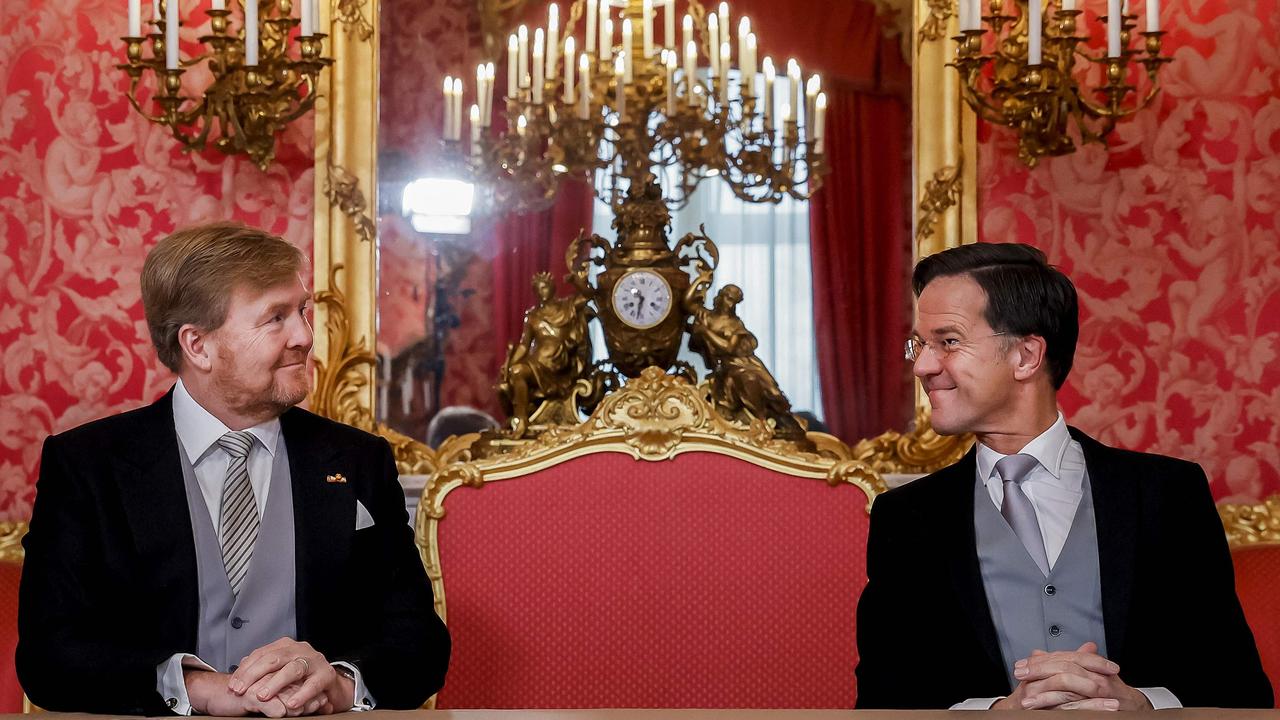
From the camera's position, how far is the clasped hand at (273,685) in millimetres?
1773

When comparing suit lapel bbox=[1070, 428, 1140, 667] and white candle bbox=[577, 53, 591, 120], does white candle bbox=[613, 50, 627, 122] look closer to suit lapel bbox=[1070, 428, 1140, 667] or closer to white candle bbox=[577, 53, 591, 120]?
white candle bbox=[577, 53, 591, 120]

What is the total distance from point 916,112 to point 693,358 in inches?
32.1

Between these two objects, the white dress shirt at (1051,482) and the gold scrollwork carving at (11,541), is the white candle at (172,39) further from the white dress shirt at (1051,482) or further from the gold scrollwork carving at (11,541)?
the white dress shirt at (1051,482)

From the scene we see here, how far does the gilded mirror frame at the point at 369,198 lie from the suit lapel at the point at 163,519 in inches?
48.4

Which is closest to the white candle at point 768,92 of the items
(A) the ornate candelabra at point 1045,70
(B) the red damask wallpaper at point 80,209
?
(A) the ornate candelabra at point 1045,70

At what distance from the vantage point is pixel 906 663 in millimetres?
2059

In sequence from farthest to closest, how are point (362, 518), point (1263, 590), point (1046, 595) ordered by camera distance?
point (1263, 590), point (362, 518), point (1046, 595)

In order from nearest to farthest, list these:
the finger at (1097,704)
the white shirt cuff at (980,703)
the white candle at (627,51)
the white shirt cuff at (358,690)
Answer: the finger at (1097,704)
the white shirt cuff at (980,703)
the white shirt cuff at (358,690)
the white candle at (627,51)

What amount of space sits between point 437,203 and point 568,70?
461mm

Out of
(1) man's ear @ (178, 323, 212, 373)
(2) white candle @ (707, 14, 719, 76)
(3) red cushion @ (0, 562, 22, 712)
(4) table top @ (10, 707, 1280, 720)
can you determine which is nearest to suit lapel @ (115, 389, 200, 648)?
(1) man's ear @ (178, 323, 212, 373)

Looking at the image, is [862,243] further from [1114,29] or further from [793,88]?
[1114,29]

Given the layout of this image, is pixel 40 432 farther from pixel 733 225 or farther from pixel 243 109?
pixel 733 225

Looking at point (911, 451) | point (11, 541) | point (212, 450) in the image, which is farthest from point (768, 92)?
point (11, 541)

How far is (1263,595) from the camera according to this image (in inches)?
110
